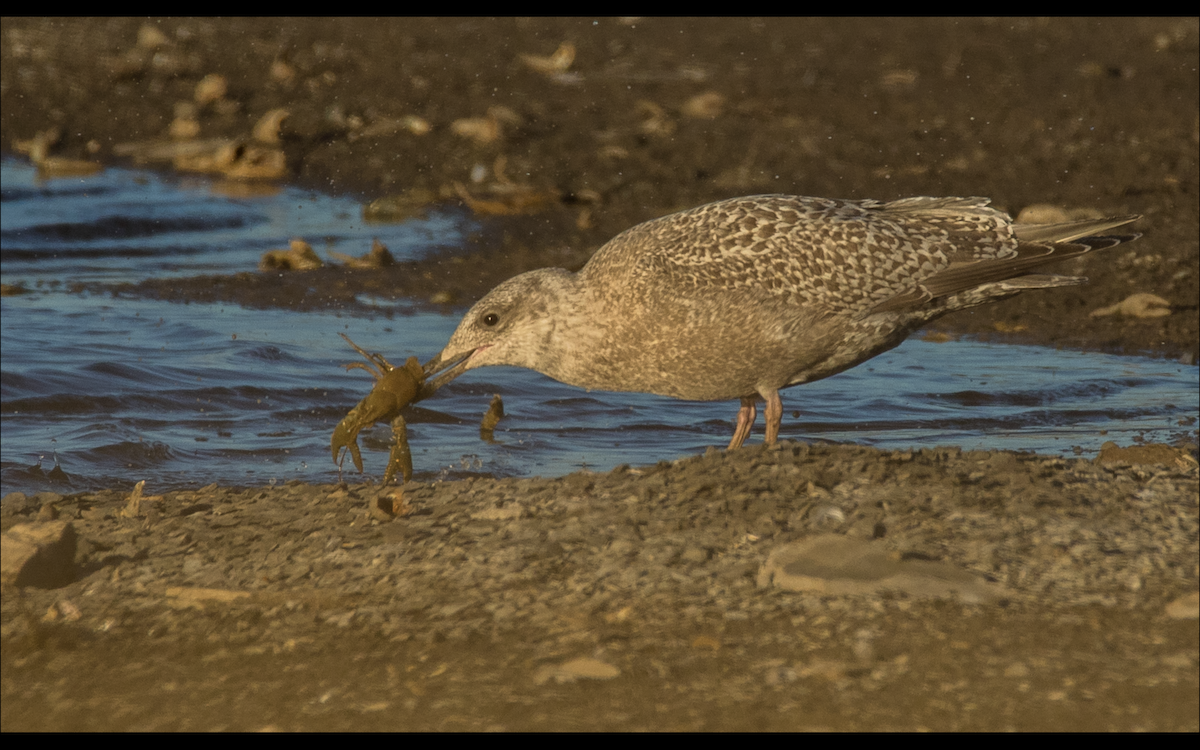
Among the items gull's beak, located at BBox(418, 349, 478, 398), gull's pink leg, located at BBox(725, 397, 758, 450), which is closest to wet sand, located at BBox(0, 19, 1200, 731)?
gull's beak, located at BBox(418, 349, 478, 398)

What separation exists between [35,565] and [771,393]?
3.41 metres

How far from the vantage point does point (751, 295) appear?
6.64 m

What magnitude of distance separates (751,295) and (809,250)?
383 millimetres

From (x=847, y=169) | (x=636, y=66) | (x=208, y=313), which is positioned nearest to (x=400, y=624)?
(x=208, y=313)

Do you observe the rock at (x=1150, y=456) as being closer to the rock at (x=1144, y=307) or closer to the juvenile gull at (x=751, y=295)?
the juvenile gull at (x=751, y=295)

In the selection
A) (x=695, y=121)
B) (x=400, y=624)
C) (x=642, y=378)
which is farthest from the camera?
(x=695, y=121)

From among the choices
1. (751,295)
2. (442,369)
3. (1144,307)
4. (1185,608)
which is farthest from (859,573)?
(1144,307)

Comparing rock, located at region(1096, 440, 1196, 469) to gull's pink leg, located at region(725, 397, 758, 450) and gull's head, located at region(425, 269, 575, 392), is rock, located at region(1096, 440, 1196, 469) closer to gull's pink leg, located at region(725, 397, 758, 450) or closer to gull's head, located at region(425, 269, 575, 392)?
gull's pink leg, located at region(725, 397, 758, 450)

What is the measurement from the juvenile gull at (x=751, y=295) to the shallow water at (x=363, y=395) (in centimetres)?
118

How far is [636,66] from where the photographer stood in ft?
71.2

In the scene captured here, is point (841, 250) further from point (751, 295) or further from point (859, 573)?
point (859, 573)

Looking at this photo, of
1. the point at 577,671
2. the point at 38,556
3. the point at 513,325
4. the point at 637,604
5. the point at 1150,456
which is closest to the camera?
the point at 577,671

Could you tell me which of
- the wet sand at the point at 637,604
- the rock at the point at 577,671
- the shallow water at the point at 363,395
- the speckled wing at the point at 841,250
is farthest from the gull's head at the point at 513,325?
the rock at the point at 577,671

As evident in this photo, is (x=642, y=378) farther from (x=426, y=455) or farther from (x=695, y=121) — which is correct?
(x=695, y=121)
